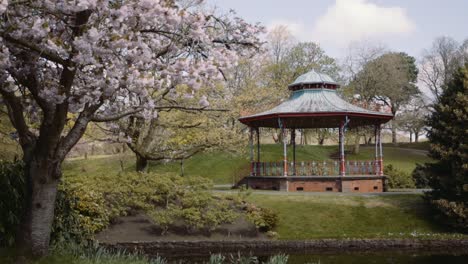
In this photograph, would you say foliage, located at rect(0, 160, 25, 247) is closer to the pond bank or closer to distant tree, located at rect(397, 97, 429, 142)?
the pond bank

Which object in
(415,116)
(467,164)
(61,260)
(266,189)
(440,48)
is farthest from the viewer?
(440,48)

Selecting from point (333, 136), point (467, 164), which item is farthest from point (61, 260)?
point (333, 136)

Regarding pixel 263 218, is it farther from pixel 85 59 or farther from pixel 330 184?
pixel 85 59

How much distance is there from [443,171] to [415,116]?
34.7 m

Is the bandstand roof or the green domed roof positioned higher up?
the green domed roof

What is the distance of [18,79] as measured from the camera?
9.68 metres

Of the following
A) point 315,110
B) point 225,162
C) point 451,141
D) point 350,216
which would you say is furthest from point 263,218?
point 225,162

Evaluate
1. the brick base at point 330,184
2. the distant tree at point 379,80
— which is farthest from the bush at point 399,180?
Result: the distant tree at point 379,80

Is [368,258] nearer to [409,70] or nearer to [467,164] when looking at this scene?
[467,164]

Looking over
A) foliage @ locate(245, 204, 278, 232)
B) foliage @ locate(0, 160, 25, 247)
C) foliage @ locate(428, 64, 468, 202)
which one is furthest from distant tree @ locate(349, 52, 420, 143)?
foliage @ locate(0, 160, 25, 247)

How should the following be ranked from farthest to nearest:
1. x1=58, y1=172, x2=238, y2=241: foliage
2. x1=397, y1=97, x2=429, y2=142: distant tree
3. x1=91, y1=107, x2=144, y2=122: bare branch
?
1. x1=397, y1=97, x2=429, y2=142: distant tree
2. x1=58, y1=172, x2=238, y2=241: foliage
3. x1=91, y1=107, x2=144, y2=122: bare branch

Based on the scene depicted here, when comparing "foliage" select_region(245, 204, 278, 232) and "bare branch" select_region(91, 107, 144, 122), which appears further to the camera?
"foliage" select_region(245, 204, 278, 232)

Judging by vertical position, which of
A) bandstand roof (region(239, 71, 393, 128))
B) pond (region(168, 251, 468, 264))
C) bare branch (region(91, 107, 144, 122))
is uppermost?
bandstand roof (region(239, 71, 393, 128))

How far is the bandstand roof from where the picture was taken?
2567cm
